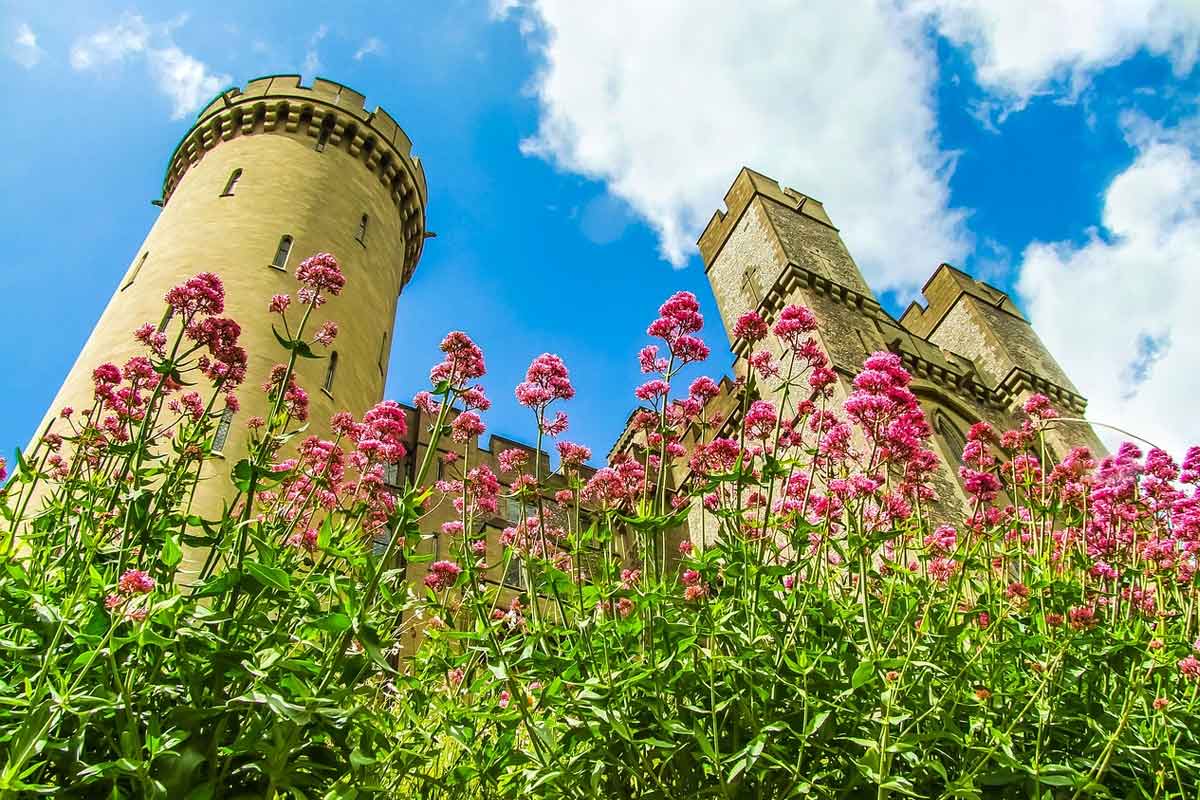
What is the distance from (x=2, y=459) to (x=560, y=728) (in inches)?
139

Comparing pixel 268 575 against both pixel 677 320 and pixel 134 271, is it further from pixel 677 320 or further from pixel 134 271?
pixel 134 271

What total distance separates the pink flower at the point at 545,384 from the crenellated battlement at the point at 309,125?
14.5m

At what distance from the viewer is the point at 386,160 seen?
17.6 meters

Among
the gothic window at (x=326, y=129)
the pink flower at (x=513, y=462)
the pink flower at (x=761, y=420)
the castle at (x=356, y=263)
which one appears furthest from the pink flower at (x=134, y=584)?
the gothic window at (x=326, y=129)

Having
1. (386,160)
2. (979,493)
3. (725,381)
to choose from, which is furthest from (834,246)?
(979,493)

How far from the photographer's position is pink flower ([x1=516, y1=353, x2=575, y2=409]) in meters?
4.20

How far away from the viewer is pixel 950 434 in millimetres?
20047

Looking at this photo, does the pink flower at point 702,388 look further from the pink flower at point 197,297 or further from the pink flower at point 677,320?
the pink flower at point 197,297

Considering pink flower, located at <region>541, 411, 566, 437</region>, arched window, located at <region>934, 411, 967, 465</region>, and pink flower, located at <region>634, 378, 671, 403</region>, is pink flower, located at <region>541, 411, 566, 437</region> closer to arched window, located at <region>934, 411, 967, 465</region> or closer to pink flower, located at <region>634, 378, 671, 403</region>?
pink flower, located at <region>634, 378, 671, 403</region>

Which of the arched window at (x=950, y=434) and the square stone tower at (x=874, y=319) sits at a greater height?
the square stone tower at (x=874, y=319)

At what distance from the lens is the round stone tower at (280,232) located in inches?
464

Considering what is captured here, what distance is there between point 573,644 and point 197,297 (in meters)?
2.42

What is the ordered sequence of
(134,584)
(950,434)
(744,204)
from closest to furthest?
(134,584)
(950,434)
(744,204)

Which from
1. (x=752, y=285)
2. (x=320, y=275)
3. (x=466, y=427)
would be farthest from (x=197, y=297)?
(x=752, y=285)
